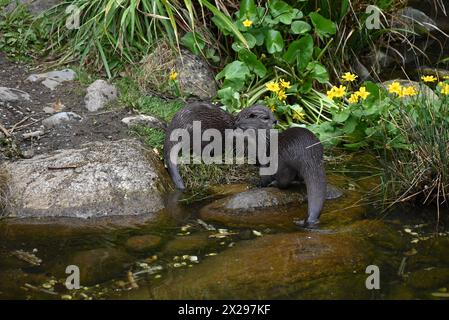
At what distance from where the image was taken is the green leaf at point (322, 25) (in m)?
5.54

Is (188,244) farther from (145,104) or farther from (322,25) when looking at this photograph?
(322,25)

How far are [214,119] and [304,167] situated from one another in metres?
0.87

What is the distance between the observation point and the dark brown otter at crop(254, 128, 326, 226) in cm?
401

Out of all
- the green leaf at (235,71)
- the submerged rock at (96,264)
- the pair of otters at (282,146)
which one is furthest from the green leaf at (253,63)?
the submerged rock at (96,264)

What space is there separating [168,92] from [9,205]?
1.75 meters

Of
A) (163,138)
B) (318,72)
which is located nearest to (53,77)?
(163,138)

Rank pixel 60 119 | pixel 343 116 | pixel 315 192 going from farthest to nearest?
pixel 60 119
pixel 343 116
pixel 315 192

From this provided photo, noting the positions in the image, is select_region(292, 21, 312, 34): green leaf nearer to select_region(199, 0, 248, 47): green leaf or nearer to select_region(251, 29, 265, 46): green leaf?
select_region(251, 29, 265, 46): green leaf

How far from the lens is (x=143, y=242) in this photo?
386 centimetres

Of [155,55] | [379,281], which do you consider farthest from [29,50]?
[379,281]

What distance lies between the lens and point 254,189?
14.5 feet

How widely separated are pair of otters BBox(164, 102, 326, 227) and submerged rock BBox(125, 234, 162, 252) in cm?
67

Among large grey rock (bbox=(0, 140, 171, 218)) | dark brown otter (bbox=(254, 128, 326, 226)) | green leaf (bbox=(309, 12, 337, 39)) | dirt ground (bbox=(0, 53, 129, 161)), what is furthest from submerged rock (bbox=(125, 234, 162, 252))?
green leaf (bbox=(309, 12, 337, 39))

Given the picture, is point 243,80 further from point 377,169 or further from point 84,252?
point 84,252
